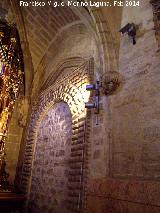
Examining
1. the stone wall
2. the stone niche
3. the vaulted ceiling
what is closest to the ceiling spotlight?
the stone wall

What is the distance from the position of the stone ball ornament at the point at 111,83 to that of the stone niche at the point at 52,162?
4.50 feet

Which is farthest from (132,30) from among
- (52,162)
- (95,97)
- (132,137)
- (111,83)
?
(52,162)

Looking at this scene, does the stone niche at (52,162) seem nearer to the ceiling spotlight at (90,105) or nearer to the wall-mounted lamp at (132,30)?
the ceiling spotlight at (90,105)

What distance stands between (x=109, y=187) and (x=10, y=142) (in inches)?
167

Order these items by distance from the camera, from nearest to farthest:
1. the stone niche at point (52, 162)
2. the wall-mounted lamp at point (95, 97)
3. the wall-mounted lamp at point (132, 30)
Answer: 1. the wall-mounted lamp at point (132, 30)
2. the wall-mounted lamp at point (95, 97)
3. the stone niche at point (52, 162)

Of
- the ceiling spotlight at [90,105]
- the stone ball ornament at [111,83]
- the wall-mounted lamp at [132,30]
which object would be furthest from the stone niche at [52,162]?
the wall-mounted lamp at [132,30]

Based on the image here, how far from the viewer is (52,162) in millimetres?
5238

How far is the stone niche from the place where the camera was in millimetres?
4688

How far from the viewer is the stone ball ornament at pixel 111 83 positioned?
397 centimetres

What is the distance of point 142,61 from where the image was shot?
3.72m

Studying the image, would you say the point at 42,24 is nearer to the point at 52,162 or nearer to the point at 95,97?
the point at 95,97

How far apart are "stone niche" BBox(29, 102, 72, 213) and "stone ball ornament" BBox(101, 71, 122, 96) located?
54.1 inches

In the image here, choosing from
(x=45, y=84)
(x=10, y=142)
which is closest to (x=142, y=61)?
(x=45, y=84)

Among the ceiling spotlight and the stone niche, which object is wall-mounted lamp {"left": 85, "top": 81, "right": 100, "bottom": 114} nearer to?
the ceiling spotlight
